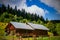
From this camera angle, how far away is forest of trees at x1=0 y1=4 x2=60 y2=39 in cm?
407

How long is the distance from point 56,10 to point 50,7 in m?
0.16

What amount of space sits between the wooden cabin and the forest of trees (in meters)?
0.10

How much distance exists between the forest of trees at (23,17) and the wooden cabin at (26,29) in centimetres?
10

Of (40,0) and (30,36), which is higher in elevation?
(40,0)

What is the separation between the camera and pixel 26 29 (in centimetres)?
411

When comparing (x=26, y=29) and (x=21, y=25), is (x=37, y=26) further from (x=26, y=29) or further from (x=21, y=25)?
(x=21, y=25)

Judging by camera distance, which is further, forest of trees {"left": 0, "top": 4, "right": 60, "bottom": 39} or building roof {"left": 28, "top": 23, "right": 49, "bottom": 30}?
building roof {"left": 28, "top": 23, "right": 49, "bottom": 30}

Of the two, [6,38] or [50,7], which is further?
[50,7]

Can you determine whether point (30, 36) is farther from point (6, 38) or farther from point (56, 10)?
point (56, 10)

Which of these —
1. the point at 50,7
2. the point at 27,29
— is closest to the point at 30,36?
the point at 27,29

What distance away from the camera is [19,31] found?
4047 millimetres

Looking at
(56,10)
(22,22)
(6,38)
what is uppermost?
(56,10)

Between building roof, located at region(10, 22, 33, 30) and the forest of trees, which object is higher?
the forest of trees

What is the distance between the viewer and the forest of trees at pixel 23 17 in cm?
407
